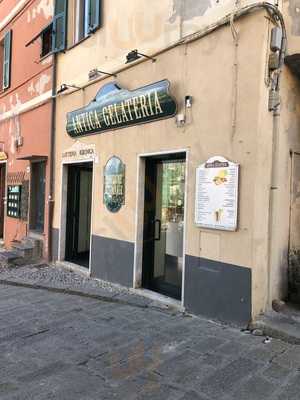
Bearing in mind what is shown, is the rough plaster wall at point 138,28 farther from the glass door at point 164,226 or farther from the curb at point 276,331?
the curb at point 276,331

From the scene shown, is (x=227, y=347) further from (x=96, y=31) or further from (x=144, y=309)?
(x=96, y=31)

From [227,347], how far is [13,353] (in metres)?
2.11

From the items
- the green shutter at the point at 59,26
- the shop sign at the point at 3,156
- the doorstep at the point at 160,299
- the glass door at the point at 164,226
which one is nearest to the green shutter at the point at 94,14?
the green shutter at the point at 59,26

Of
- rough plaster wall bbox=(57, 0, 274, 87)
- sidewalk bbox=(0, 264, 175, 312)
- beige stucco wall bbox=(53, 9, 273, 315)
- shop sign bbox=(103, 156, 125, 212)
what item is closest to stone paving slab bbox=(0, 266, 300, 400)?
sidewalk bbox=(0, 264, 175, 312)

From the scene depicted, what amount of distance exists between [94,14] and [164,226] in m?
4.01

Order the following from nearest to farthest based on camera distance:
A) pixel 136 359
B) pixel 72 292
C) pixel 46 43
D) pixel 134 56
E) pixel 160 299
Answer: pixel 136 359, pixel 160 299, pixel 134 56, pixel 72 292, pixel 46 43

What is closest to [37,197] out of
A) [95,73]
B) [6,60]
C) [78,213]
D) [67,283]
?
[78,213]

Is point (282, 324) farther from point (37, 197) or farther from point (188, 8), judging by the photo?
point (37, 197)

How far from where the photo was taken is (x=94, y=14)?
6938mm

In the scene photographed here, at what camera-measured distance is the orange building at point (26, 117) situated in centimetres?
857

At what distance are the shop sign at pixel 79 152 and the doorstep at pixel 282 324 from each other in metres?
4.05

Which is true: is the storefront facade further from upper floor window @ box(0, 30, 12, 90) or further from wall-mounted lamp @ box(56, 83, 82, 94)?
upper floor window @ box(0, 30, 12, 90)

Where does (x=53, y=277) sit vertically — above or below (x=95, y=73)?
below

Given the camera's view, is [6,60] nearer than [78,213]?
No
